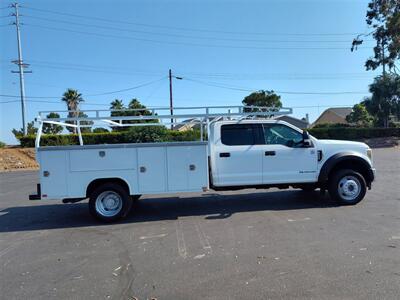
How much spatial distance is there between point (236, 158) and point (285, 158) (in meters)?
1.13

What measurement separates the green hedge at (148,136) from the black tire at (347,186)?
138 inches

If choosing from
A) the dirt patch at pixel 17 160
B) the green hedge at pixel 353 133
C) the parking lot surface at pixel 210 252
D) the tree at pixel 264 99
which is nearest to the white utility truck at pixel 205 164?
the parking lot surface at pixel 210 252

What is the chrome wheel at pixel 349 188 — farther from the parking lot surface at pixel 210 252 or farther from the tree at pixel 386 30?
the tree at pixel 386 30

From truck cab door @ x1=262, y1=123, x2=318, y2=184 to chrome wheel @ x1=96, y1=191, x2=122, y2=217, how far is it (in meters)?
3.19

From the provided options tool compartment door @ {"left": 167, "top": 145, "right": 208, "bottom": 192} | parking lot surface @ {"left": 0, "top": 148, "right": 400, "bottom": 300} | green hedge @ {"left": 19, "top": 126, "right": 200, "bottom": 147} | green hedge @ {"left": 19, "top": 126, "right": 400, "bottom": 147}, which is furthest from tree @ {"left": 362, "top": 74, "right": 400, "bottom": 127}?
tool compartment door @ {"left": 167, "top": 145, "right": 208, "bottom": 192}

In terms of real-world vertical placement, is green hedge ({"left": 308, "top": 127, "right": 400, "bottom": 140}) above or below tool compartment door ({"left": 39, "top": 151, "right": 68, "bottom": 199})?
above

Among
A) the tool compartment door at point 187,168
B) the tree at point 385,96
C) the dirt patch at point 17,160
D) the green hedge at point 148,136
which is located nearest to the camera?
the tool compartment door at point 187,168

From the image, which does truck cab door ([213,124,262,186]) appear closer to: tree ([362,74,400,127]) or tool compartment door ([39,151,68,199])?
tool compartment door ([39,151,68,199])

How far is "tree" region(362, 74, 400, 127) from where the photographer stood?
3597 cm

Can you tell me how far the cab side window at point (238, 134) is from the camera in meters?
8.15

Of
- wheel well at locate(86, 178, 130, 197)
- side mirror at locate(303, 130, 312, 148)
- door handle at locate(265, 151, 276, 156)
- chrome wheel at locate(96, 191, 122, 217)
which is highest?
side mirror at locate(303, 130, 312, 148)

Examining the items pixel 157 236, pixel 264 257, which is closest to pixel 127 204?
pixel 157 236

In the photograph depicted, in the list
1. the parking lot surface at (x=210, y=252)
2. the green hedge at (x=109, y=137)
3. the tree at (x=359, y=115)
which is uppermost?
the tree at (x=359, y=115)

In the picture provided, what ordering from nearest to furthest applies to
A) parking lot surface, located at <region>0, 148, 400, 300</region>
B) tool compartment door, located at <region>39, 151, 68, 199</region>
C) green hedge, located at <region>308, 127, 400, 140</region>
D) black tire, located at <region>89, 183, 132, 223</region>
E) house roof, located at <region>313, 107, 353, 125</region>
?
parking lot surface, located at <region>0, 148, 400, 300</region>, tool compartment door, located at <region>39, 151, 68, 199</region>, black tire, located at <region>89, 183, 132, 223</region>, green hedge, located at <region>308, 127, 400, 140</region>, house roof, located at <region>313, 107, 353, 125</region>
